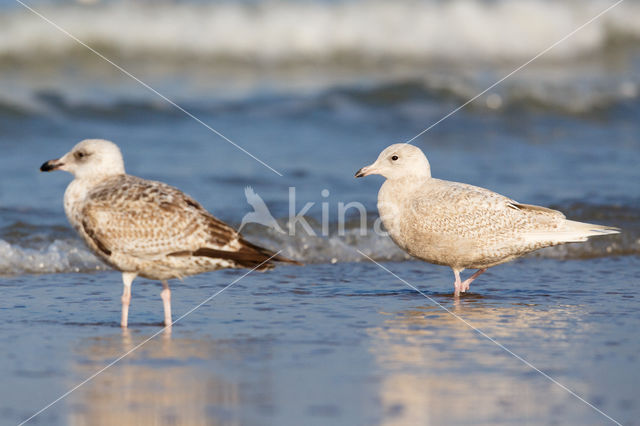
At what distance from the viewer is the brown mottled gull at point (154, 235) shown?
5547 mm

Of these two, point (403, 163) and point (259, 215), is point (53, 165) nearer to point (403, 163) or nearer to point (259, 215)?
point (403, 163)

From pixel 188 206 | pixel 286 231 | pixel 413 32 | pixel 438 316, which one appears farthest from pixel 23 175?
pixel 413 32

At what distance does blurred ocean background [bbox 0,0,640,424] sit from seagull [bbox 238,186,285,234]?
11 cm

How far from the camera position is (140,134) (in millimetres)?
12398

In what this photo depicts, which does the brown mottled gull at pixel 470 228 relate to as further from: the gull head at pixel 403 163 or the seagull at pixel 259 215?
the seagull at pixel 259 215

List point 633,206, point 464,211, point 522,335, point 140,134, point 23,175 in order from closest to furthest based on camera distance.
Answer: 1. point 522,335
2. point 464,211
3. point 633,206
4. point 23,175
5. point 140,134

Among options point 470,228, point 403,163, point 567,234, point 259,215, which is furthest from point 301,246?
point 567,234

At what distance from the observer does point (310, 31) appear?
17406 millimetres

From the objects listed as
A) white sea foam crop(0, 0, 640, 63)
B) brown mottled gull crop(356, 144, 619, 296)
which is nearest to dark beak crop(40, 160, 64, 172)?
brown mottled gull crop(356, 144, 619, 296)

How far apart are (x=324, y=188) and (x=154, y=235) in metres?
4.55

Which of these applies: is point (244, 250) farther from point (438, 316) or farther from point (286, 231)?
point (286, 231)

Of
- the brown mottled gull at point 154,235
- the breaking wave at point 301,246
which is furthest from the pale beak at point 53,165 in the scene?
the breaking wave at point 301,246

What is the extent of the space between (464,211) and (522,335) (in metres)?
1.45

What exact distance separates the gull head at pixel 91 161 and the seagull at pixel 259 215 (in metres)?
2.38
